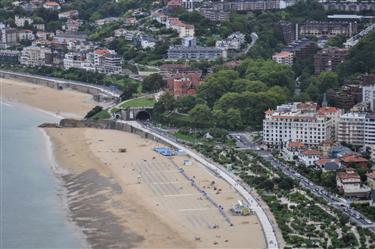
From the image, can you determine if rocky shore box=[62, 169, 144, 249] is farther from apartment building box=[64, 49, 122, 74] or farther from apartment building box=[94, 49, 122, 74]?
apartment building box=[64, 49, 122, 74]

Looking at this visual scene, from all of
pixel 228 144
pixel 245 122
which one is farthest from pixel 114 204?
pixel 245 122

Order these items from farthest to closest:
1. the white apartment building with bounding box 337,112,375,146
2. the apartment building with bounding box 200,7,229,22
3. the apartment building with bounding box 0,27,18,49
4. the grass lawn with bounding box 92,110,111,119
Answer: the apartment building with bounding box 0,27,18,49 < the apartment building with bounding box 200,7,229,22 < the grass lawn with bounding box 92,110,111,119 < the white apartment building with bounding box 337,112,375,146

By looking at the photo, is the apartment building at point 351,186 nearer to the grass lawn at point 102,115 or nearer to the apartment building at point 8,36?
the grass lawn at point 102,115

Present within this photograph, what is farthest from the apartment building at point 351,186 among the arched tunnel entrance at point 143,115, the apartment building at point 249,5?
the apartment building at point 249,5

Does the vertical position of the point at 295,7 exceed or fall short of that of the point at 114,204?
it exceeds it

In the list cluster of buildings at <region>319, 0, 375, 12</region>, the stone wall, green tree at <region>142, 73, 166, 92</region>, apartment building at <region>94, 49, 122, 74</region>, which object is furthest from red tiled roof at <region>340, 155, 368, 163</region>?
cluster of buildings at <region>319, 0, 375, 12</region>

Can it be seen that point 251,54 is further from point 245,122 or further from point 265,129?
point 265,129

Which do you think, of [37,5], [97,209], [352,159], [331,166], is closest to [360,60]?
[352,159]
